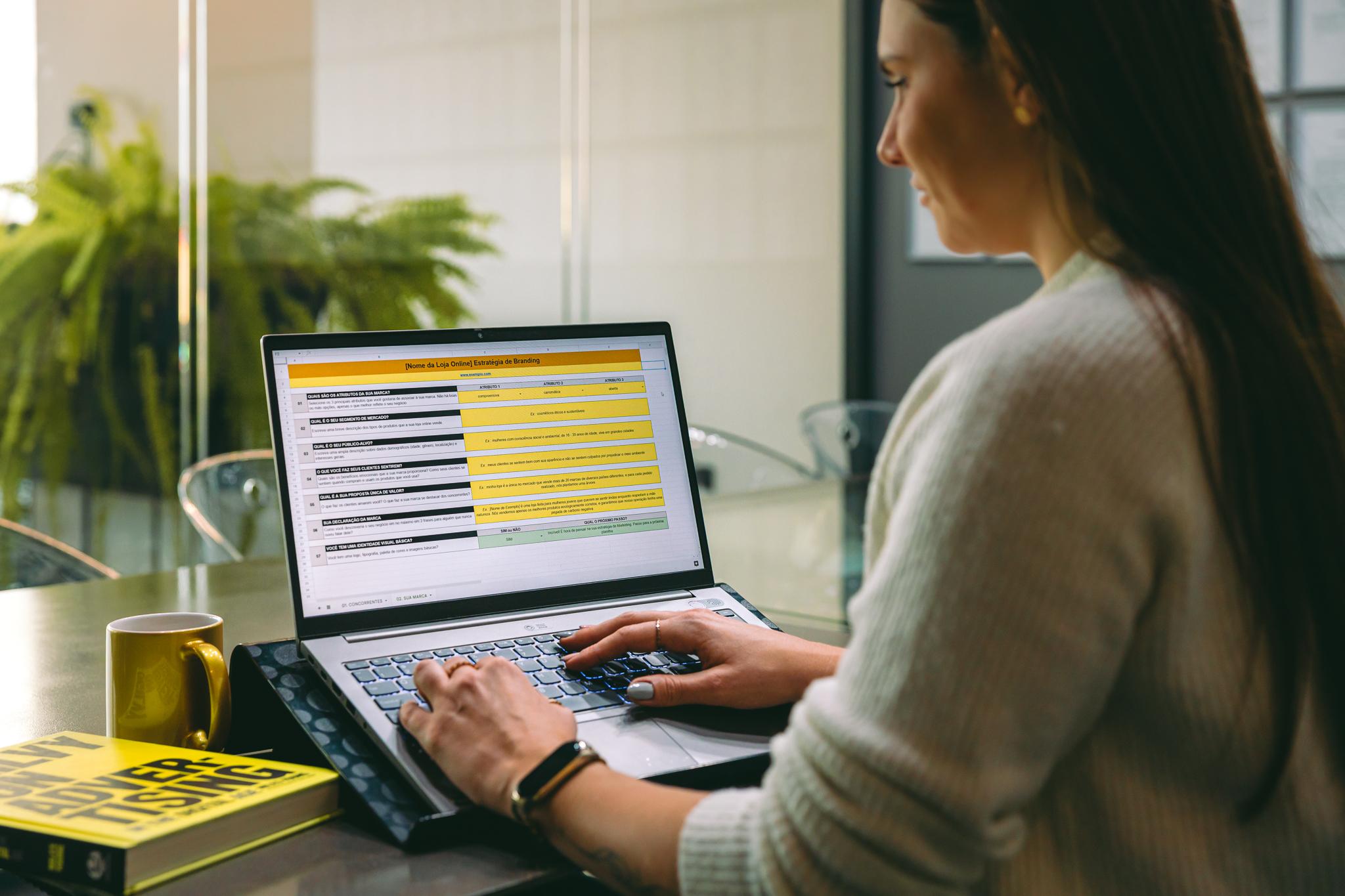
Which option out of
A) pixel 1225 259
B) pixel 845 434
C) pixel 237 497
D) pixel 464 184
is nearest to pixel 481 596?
pixel 1225 259

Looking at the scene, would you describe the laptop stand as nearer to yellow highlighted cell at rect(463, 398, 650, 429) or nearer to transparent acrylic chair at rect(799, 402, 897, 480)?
yellow highlighted cell at rect(463, 398, 650, 429)

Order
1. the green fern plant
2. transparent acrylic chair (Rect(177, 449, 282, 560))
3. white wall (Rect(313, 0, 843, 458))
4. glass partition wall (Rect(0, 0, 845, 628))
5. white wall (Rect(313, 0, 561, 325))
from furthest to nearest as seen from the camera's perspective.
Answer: white wall (Rect(313, 0, 843, 458)) < white wall (Rect(313, 0, 561, 325)) < glass partition wall (Rect(0, 0, 845, 628)) < the green fern plant < transparent acrylic chair (Rect(177, 449, 282, 560))

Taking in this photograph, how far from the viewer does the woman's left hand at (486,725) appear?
745 mm

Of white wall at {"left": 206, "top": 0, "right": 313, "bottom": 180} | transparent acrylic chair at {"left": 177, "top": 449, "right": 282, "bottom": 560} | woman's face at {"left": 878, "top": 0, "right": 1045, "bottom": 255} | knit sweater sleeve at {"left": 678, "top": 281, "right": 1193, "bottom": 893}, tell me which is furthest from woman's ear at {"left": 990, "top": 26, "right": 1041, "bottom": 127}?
white wall at {"left": 206, "top": 0, "right": 313, "bottom": 180}

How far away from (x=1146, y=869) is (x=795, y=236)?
389 cm

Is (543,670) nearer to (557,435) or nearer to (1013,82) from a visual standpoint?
(557,435)

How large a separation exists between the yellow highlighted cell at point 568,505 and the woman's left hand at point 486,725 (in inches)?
7.3

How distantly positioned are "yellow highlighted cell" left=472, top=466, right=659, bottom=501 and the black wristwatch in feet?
1.04

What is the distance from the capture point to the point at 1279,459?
1.97 feet

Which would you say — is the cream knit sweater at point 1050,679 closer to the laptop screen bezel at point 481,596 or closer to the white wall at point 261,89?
the laptop screen bezel at point 481,596

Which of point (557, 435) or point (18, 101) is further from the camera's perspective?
point (18, 101)

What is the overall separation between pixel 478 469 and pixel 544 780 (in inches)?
13.9

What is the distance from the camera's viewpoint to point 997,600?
567mm

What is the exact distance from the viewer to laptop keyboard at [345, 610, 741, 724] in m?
0.86
